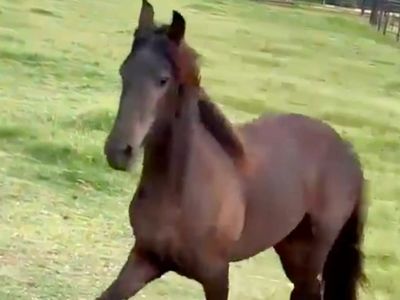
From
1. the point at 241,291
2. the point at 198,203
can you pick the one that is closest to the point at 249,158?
the point at 198,203

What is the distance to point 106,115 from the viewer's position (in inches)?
375

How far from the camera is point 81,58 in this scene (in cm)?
1384

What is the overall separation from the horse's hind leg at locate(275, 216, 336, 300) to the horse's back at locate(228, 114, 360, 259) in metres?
0.11

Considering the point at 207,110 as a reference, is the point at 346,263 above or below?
below

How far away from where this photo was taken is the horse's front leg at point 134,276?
4.14 metres

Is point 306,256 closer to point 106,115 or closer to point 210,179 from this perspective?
point 210,179

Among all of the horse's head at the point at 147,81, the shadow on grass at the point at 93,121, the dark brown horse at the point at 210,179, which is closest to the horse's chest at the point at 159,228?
the dark brown horse at the point at 210,179

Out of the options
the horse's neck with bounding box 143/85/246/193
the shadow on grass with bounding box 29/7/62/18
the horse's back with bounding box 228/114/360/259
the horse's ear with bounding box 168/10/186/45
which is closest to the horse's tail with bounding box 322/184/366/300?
the horse's back with bounding box 228/114/360/259

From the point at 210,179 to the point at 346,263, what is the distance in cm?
136

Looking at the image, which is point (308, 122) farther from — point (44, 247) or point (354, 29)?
point (354, 29)

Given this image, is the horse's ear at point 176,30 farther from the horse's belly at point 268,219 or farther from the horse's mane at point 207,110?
the horse's belly at point 268,219

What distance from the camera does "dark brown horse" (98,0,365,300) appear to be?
150 inches

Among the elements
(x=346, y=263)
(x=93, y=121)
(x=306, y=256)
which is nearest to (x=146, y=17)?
(x=306, y=256)

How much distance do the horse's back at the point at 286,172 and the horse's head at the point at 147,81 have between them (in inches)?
27.4
